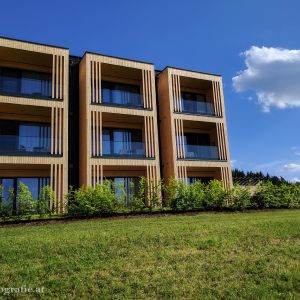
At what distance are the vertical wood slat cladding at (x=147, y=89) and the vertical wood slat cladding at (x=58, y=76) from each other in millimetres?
5872

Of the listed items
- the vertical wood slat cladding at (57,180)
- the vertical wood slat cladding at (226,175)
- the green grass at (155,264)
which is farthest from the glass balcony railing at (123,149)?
the green grass at (155,264)

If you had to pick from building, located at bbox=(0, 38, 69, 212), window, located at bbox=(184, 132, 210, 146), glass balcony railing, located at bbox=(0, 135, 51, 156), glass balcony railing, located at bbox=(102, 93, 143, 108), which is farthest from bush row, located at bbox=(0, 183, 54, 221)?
window, located at bbox=(184, 132, 210, 146)

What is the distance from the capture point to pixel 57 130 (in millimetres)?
23359

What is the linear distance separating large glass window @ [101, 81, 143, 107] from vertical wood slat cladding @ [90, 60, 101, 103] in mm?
1220

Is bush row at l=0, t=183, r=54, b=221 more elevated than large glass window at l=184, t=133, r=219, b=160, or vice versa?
large glass window at l=184, t=133, r=219, b=160

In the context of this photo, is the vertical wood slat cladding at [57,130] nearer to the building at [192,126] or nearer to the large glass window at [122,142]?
the large glass window at [122,142]

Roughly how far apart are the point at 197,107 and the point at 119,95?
6426 mm

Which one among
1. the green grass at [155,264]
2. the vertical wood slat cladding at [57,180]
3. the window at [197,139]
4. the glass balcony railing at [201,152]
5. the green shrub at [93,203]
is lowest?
the green grass at [155,264]

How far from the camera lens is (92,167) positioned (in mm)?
23578

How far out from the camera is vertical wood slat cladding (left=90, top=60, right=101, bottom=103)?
24734mm

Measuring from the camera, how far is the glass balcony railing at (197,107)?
93.7 feet

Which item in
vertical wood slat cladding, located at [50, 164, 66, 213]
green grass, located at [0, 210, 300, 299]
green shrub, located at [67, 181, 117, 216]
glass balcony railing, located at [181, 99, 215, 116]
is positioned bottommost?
green grass, located at [0, 210, 300, 299]

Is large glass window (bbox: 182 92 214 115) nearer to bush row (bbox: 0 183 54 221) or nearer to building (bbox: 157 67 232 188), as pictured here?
building (bbox: 157 67 232 188)

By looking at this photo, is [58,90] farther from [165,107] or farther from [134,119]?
[165,107]
